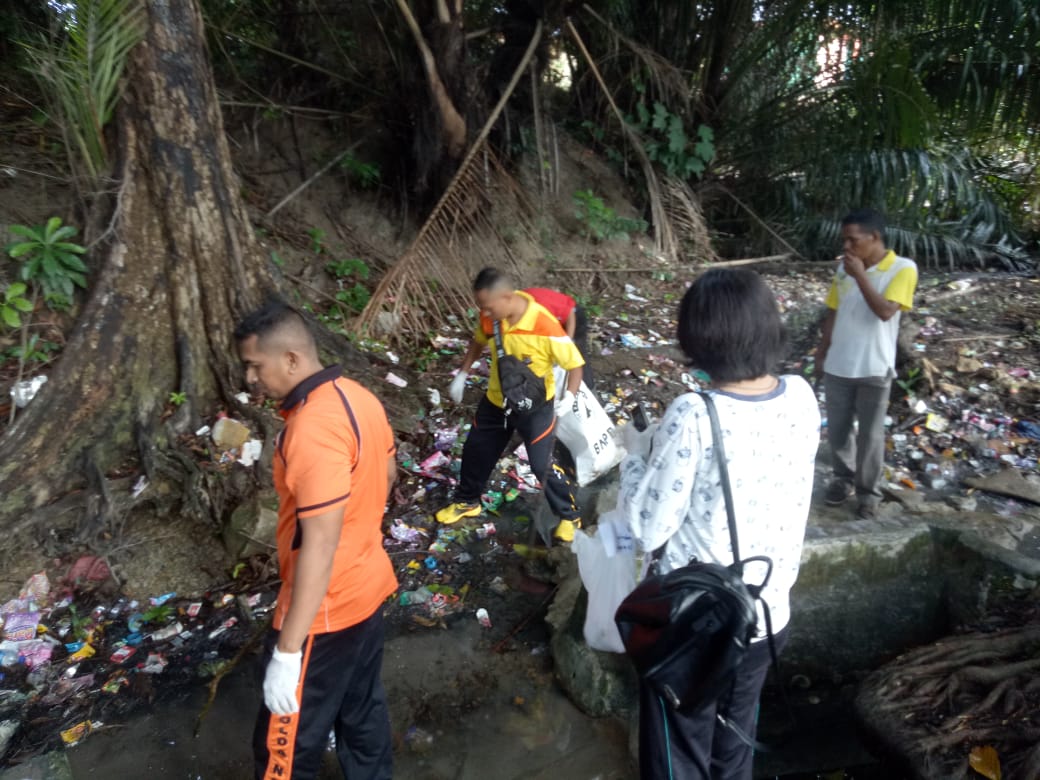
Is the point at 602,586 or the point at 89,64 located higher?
the point at 89,64

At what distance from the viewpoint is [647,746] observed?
1.65 metres

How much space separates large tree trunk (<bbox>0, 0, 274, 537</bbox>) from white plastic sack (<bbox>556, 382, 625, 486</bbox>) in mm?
1924

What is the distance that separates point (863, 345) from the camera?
3.28 metres

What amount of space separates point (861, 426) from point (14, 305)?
4384 mm

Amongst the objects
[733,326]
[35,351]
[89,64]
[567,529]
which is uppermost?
[89,64]

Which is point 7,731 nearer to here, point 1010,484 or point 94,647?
point 94,647

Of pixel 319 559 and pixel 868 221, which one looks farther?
pixel 868 221

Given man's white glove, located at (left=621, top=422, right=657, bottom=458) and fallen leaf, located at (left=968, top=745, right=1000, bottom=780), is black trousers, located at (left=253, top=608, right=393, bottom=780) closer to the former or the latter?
man's white glove, located at (left=621, top=422, right=657, bottom=458)

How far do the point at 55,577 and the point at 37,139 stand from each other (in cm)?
319

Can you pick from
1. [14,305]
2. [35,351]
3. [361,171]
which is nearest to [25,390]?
[35,351]

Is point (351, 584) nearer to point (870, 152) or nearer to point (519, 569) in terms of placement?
point (519, 569)

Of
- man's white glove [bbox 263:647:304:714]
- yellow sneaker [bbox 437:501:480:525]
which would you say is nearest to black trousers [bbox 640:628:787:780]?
man's white glove [bbox 263:647:304:714]

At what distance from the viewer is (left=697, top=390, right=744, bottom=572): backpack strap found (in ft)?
4.75

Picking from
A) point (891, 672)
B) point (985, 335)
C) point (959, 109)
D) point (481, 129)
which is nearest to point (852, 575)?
point (891, 672)
